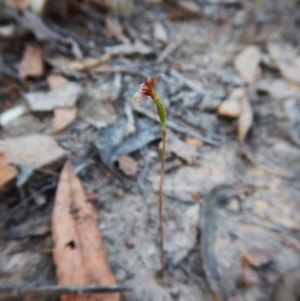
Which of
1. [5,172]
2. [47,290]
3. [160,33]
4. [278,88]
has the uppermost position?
[160,33]

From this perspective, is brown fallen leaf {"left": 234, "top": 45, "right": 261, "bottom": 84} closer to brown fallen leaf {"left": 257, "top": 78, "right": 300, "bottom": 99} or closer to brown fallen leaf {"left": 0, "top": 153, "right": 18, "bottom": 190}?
brown fallen leaf {"left": 257, "top": 78, "right": 300, "bottom": 99}

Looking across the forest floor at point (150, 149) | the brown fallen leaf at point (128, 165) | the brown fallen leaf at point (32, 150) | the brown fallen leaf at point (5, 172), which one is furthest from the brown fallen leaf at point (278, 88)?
the brown fallen leaf at point (5, 172)

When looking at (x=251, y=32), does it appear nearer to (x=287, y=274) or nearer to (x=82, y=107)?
(x=82, y=107)

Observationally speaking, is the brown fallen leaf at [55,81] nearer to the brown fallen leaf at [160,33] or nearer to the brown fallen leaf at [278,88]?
the brown fallen leaf at [160,33]

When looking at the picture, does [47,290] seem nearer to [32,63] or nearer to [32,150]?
[32,150]

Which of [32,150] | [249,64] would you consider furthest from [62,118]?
[249,64]
